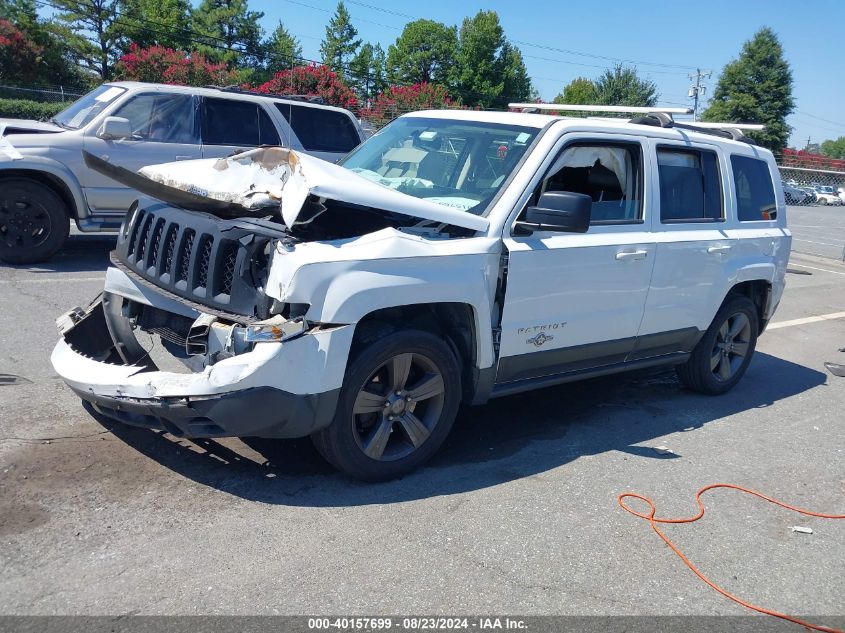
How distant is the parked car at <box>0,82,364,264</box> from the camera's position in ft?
28.5

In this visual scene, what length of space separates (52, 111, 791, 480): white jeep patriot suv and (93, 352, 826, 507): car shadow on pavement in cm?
21

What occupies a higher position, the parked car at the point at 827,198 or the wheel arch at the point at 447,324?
the wheel arch at the point at 447,324

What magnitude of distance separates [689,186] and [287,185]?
10.7 ft

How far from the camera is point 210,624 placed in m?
2.93

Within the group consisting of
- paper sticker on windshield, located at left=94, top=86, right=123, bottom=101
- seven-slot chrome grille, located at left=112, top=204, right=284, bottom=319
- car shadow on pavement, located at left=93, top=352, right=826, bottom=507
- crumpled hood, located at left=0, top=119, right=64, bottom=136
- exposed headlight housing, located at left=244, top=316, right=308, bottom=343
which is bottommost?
car shadow on pavement, located at left=93, top=352, right=826, bottom=507

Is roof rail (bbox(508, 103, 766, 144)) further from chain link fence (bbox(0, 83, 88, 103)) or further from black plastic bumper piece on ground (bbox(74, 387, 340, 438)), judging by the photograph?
chain link fence (bbox(0, 83, 88, 103))

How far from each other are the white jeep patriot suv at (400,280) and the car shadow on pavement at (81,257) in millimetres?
4509

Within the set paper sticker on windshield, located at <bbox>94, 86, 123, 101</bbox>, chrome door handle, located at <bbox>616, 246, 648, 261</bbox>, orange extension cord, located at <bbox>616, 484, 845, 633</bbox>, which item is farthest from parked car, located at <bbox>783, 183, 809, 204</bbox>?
orange extension cord, located at <bbox>616, 484, 845, 633</bbox>

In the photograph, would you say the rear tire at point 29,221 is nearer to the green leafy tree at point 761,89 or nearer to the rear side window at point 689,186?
the rear side window at point 689,186

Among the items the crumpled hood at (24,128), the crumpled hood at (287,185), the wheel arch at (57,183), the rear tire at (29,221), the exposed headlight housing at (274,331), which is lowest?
the rear tire at (29,221)

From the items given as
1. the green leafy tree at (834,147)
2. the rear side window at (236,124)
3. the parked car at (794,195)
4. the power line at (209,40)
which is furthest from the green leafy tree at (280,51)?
the green leafy tree at (834,147)

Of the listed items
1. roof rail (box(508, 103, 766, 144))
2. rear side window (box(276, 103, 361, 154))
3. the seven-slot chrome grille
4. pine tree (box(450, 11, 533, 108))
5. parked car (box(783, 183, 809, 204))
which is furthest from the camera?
pine tree (box(450, 11, 533, 108))

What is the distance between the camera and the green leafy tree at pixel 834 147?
139000 millimetres

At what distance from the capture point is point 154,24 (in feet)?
169
